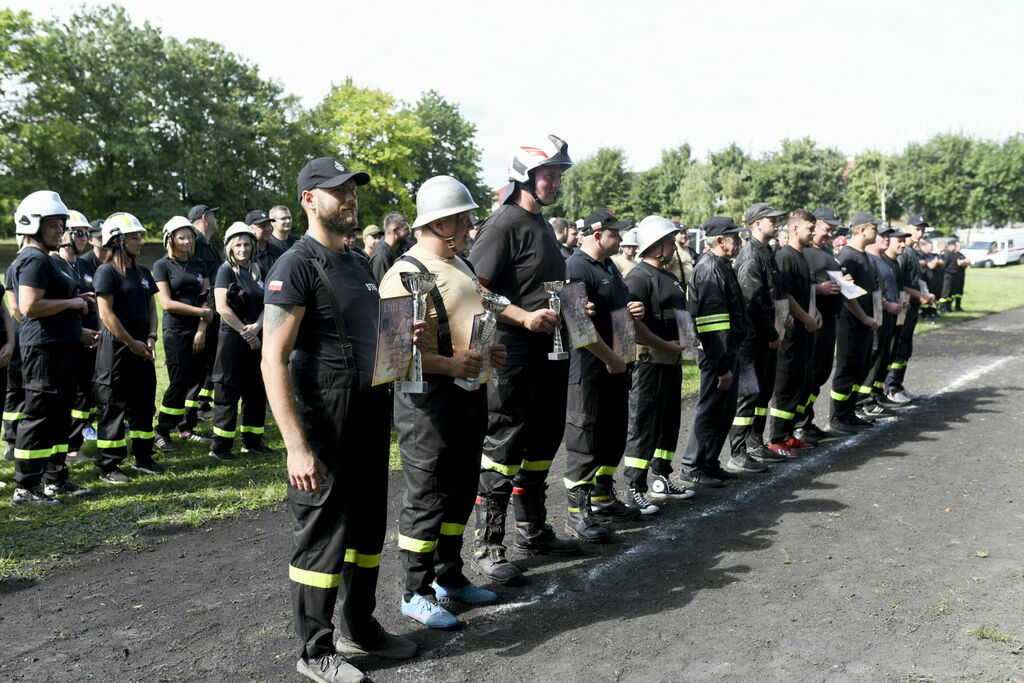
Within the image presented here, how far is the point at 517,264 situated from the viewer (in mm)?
5105

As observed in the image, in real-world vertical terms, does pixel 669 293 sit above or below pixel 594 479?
above

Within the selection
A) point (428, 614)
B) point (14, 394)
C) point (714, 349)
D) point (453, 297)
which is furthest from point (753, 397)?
point (14, 394)

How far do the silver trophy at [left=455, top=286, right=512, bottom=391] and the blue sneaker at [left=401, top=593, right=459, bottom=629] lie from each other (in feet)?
3.90

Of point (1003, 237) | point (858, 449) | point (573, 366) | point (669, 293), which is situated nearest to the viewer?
point (573, 366)

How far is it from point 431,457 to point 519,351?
1.06 meters

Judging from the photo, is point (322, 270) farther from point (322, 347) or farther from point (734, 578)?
point (734, 578)

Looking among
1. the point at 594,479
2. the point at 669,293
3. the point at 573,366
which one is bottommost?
the point at 594,479

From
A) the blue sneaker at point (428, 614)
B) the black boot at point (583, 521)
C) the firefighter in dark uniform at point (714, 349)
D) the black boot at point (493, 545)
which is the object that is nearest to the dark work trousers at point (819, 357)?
the firefighter in dark uniform at point (714, 349)

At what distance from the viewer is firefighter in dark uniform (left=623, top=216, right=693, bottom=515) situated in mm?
6492

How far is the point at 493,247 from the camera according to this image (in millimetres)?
5027

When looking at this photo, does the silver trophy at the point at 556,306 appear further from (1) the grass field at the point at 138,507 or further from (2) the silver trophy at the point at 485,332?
(1) the grass field at the point at 138,507

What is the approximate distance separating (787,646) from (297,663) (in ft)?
7.92

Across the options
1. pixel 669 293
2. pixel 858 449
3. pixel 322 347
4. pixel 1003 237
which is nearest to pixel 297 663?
pixel 322 347

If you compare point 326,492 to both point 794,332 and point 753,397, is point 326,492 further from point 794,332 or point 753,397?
point 794,332
